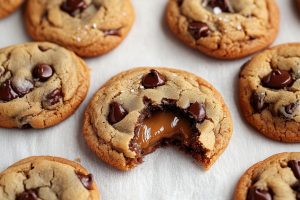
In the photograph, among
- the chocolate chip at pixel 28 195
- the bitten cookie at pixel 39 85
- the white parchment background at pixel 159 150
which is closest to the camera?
the chocolate chip at pixel 28 195

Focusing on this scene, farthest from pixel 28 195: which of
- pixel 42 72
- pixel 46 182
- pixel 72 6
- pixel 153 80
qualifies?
pixel 72 6

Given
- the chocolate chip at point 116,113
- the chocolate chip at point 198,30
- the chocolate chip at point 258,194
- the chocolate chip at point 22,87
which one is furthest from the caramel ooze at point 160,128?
the chocolate chip at point 22,87

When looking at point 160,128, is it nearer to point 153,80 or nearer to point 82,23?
point 153,80

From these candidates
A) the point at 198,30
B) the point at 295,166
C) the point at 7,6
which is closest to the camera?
the point at 295,166

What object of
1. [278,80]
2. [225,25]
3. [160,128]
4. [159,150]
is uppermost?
[225,25]

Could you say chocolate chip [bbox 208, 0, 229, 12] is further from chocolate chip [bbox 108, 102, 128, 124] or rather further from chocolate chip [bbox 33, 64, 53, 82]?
chocolate chip [bbox 33, 64, 53, 82]

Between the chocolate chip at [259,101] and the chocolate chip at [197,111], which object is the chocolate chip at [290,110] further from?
the chocolate chip at [197,111]

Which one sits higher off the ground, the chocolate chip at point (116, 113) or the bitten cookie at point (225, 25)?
the bitten cookie at point (225, 25)

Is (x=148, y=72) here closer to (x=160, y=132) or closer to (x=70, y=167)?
(x=160, y=132)
